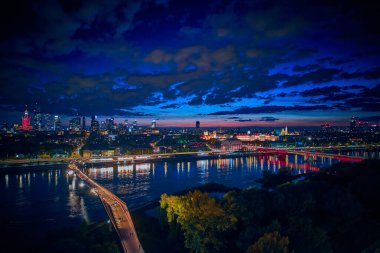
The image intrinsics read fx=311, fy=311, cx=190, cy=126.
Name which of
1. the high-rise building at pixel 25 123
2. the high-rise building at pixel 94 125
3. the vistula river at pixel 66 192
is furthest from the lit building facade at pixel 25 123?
the vistula river at pixel 66 192

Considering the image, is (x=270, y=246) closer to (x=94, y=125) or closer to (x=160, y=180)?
(x=160, y=180)

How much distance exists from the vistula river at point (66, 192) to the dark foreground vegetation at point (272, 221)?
4.56 metres

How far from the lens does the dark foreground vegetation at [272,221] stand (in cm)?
702

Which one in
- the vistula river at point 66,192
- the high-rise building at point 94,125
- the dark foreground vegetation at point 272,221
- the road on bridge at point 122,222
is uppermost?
the high-rise building at point 94,125

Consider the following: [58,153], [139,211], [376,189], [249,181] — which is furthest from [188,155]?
[376,189]

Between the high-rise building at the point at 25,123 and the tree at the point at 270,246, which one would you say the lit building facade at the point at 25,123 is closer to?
the high-rise building at the point at 25,123

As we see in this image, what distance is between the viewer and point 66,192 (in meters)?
16.8

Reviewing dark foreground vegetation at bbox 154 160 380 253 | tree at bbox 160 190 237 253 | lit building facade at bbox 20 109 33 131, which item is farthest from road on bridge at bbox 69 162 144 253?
lit building facade at bbox 20 109 33 131

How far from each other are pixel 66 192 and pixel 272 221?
12.9 meters

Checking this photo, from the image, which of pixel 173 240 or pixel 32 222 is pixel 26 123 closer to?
pixel 32 222

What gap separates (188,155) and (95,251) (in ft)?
98.5

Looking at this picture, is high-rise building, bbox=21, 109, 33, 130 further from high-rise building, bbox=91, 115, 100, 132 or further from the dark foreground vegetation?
the dark foreground vegetation

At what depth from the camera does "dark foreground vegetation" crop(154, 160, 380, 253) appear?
7023mm

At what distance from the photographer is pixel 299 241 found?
6.61 metres
